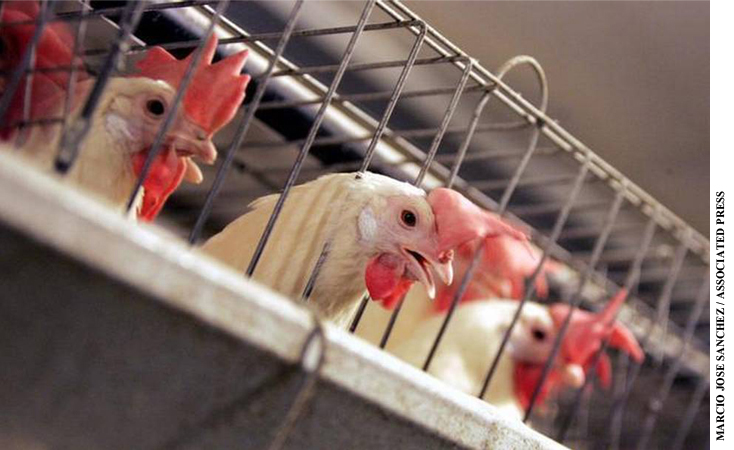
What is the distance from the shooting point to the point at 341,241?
3.89 ft

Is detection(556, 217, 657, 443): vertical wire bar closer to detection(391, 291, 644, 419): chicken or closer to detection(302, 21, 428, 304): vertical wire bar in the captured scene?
detection(391, 291, 644, 419): chicken

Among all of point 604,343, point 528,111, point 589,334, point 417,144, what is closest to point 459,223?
point 528,111

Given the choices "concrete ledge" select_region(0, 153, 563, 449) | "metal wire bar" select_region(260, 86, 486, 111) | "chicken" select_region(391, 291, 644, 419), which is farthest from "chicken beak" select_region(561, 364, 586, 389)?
"concrete ledge" select_region(0, 153, 563, 449)

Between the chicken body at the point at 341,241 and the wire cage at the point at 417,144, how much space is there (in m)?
0.04

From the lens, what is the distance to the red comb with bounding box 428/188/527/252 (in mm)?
1122

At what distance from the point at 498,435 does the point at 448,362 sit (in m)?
0.87

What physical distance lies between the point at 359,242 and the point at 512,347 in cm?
79

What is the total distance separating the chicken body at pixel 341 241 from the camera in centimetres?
116

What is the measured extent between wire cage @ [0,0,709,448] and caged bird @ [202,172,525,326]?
4cm

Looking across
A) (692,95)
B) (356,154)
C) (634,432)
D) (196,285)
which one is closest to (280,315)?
(196,285)

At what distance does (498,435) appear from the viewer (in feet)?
2.88

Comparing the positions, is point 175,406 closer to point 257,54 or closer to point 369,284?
point 369,284

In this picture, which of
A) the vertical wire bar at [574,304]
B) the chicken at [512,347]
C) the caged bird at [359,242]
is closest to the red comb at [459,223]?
the caged bird at [359,242]

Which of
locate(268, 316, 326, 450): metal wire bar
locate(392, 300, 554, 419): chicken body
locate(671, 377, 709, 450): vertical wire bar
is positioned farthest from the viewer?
locate(671, 377, 709, 450): vertical wire bar
